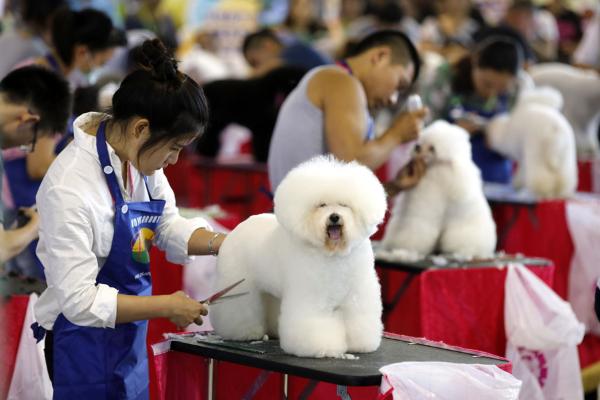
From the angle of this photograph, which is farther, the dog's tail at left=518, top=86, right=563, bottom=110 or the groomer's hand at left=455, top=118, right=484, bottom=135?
the groomer's hand at left=455, top=118, right=484, bottom=135

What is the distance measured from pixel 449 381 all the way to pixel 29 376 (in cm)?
113

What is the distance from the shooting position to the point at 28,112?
99.6 inches

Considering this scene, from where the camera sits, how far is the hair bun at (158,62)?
1880 millimetres

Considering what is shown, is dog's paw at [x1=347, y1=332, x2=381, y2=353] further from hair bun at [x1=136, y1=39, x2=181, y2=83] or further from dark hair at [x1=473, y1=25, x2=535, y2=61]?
dark hair at [x1=473, y1=25, x2=535, y2=61]

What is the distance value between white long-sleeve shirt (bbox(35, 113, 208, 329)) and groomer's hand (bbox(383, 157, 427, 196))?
4.29 ft

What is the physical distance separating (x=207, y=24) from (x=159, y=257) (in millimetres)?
5590

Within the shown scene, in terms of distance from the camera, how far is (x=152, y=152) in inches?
75.0

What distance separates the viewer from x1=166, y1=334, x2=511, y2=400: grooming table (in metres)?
1.86

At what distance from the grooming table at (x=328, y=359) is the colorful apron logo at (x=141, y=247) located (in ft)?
0.78

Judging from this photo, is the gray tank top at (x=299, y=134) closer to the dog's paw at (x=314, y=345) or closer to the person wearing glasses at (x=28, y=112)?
the person wearing glasses at (x=28, y=112)

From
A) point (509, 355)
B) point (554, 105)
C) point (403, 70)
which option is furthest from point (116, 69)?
point (509, 355)

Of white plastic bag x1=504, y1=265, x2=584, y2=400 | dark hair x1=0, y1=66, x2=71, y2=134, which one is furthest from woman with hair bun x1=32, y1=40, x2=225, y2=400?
white plastic bag x1=504, y1=265, x2=584, y2=400

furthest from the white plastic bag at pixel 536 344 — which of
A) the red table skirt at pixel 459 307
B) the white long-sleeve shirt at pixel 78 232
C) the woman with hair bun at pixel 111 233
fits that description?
the white long-sleeve shirt at pixel 78 232

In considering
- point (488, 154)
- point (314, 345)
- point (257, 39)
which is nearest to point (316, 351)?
point (314, 345)
